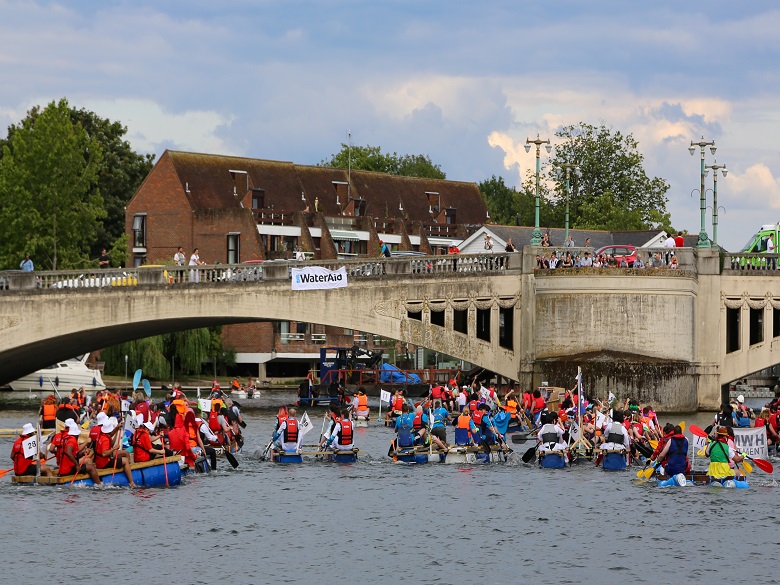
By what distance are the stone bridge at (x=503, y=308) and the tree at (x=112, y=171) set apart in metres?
45.1

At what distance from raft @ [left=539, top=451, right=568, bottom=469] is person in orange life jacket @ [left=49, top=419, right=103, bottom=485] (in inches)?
572

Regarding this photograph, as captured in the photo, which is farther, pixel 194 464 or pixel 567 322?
pixel 567 322

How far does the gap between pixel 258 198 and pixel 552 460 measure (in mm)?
63089

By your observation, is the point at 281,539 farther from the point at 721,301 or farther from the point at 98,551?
the point at 721,301

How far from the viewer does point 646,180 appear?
12012 cm

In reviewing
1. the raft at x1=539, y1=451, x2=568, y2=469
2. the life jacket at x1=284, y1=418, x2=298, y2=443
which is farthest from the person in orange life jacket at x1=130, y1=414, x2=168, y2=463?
the raft at x1=539, y1=451, x2=568, y2=469

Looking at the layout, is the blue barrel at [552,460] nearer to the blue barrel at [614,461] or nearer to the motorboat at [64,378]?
the blue barrel at [614,461]

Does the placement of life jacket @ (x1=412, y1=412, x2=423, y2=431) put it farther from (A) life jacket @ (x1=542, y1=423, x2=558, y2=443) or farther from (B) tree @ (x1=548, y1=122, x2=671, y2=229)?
(B) tree @ (x1=548, y1=122, x2=671, y2=229)

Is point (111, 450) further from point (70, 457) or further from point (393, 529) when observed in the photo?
point (393, 529)

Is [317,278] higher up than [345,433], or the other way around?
[317,278]

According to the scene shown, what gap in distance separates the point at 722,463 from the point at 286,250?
6655 centimetres

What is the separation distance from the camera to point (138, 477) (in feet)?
135

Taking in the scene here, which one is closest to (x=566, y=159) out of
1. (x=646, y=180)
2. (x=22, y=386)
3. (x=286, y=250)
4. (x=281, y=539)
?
(x=646, y=180)

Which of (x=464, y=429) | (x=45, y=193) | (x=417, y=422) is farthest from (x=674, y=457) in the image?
(x=45, y=193)
